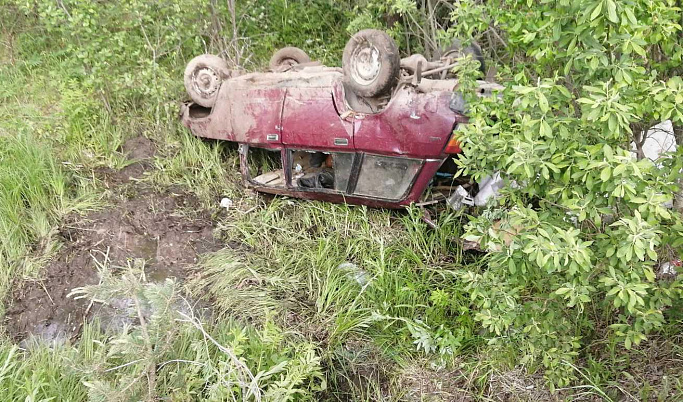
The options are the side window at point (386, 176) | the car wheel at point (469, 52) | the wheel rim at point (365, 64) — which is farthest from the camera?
the car wheel at point (469, 52)

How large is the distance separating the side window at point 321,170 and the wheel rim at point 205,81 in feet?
3.48

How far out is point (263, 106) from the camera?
15.1 ft

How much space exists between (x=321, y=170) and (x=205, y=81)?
4.91 ft

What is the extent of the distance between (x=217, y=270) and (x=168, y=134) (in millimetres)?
1931

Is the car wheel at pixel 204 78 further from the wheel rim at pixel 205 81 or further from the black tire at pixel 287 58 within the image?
the black tire at pixel 287 58

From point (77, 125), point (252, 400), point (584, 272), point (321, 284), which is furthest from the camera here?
point (77, 125)

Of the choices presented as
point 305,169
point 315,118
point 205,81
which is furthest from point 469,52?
point 205,81

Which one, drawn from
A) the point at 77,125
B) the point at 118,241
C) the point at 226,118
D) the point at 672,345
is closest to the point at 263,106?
the point at 226,118

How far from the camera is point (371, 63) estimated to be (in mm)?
3988

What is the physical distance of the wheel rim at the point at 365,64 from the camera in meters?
3.94

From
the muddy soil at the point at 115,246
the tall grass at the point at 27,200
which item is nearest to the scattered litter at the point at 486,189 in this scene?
the muddy soil at the point at 115,246

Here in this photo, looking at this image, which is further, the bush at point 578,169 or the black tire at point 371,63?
the black tire at point 371,63

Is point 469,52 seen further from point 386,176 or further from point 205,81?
point 205,81

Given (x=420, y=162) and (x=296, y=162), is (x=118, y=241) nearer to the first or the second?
(x=296, y=162)
